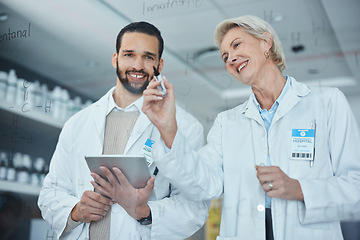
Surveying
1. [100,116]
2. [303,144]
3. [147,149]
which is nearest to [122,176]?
[147,149]

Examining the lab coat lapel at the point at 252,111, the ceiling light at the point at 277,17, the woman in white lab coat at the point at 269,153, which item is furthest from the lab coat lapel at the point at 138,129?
the ceiling light at the point at 277,17

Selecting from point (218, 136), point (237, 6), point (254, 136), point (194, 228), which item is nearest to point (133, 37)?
point (237, 6)

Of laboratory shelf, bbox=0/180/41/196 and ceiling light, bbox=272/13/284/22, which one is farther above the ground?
ceiling light, bbox=272/13/284/22

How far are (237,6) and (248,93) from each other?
35 centimetres

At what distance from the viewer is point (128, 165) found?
3.98 feet

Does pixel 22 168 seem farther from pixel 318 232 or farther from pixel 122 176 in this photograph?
pixel 318 232

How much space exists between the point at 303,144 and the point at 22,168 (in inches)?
50.7

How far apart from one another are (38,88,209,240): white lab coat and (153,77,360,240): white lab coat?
0.13 meters

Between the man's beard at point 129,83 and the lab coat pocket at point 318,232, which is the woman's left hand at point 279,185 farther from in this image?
the man's beard at point 129,83

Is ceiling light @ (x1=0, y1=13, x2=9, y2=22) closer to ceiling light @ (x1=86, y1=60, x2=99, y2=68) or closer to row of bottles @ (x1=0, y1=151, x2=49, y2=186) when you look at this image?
ceiling light @ (x1=86, y1=60, x2=99, y2=68)

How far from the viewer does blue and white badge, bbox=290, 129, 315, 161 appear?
3.81ft

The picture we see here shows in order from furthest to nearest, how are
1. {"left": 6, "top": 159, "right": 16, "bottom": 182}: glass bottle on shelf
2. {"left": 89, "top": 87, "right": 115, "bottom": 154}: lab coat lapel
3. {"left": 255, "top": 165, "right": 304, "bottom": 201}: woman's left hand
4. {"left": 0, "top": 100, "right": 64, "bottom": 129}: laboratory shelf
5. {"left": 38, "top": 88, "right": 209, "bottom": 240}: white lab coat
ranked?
{"left": 6, "top": 159, "right": 16, "bottom": 182}: glass bottle on shelf
{"left": 0, "top": 100, "right": 64, "bottom": 129}: laboratory shelf
{"left": 89, "top": 87, "right": 115, "bottom": 154}: lab coat lapel
{"left": 38, "top": 88, "right": 209, "bottom": 240}: white lab coat
{"left": 255, "top": 165, "right": 304, "bottom": 201}: woman's left hand

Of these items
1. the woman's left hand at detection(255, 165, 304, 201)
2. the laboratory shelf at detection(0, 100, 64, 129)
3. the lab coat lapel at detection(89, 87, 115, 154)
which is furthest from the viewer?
the laboratory shelf at detection(0, 100, 64, 129)

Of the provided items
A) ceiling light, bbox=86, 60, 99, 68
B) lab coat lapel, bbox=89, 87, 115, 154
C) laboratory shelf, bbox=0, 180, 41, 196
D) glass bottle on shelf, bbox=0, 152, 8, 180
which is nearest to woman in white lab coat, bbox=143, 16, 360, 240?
lab coat lapel, bbox=89, 87, 115, 154
